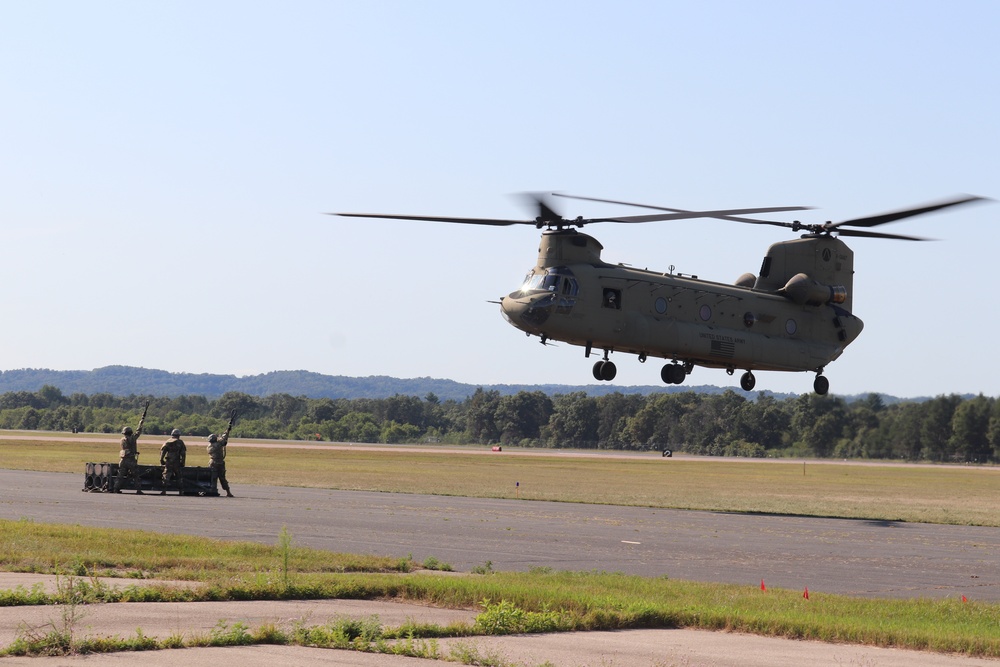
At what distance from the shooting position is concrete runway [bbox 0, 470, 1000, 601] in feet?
79.2

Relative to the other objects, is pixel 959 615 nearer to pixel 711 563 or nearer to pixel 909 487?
pixel 711 563

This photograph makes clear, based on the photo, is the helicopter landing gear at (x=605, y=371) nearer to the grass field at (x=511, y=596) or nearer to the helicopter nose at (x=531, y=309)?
the helicopter nose at (x=531, y=309)

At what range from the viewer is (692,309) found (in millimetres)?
41000

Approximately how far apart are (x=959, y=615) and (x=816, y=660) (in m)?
5.14

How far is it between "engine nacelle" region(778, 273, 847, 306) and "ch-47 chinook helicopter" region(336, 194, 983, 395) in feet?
0.14

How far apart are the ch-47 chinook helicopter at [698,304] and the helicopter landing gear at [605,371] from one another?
1.7 inches

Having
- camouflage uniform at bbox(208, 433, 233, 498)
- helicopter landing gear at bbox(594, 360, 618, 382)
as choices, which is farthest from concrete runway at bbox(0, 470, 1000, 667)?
helicopter landing gear at bbox(594, 360, 618, 382)

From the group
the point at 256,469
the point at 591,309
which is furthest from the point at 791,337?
the point at 256,469

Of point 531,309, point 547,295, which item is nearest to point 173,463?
point 531,309

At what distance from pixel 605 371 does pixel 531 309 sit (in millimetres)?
3790

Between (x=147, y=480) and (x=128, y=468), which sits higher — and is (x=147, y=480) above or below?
below

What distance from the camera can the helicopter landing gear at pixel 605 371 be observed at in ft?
129

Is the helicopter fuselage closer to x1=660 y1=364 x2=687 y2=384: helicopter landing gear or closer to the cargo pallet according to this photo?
x1=660 y1=364 x2=687 y2=384: helicopter landing gear

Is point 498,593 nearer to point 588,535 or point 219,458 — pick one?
point 588,535
